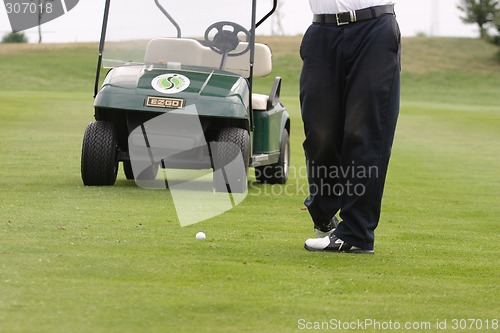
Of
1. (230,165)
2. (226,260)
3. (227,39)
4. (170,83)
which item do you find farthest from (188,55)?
(226,260)

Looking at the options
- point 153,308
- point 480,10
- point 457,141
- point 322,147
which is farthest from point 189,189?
point 480,10

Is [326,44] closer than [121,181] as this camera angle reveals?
Yes

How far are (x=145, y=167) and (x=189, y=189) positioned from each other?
70cm

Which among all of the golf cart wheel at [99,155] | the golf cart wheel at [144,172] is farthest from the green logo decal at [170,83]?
the golf cart wheel at [144,172]

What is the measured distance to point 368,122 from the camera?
6008mm

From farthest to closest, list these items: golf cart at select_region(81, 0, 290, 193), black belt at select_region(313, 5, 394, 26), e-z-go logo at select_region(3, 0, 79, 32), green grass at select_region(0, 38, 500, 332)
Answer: e-z-go logo at select_region(3, 0, 79, 32) < golf cart at select_region(81, 0, 290, 193) < black belt at select_region(313, 5, 394, 26) < green grass at select_region(0, 38, 500, 332)

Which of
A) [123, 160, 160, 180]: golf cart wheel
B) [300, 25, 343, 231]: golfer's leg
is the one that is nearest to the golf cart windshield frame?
[123, 160, 160, 180]: golf cart wheel

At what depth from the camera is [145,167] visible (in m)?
10.1

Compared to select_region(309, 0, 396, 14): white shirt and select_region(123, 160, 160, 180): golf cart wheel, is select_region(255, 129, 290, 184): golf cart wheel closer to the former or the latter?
select_region(123, 160, 160, 180): golf cart wheel

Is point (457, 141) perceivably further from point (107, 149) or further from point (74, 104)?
point (107, 149)

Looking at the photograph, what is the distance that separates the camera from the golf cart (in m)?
9.34

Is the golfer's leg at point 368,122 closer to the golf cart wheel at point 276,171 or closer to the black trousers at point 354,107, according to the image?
the black trousers at point 354,107

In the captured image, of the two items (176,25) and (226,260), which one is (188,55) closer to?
(176,25)

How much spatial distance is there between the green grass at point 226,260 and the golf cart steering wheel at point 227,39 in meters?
1.31
